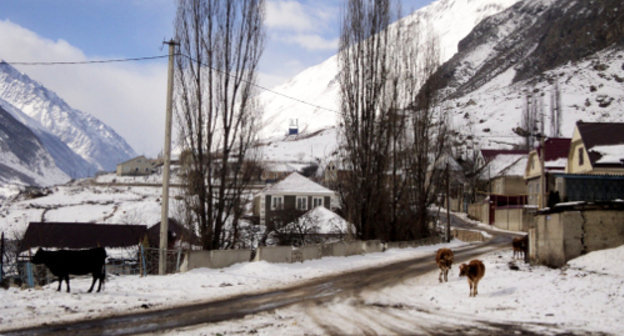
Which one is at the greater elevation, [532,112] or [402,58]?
[532,112]

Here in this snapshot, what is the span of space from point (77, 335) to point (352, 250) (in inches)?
793

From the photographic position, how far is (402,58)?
38.5 metres

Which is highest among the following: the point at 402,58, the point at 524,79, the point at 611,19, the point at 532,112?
the point at 611,19

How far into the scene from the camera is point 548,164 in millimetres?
57469

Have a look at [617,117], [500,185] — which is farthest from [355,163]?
[617,117]

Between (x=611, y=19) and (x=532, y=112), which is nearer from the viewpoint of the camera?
(x=532, y=112)

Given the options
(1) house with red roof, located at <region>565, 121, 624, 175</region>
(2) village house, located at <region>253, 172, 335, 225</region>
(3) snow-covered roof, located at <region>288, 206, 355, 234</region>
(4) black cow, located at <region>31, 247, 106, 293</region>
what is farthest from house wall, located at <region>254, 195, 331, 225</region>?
(4) black cow, located at <region>31, 247, 106, 293</region>

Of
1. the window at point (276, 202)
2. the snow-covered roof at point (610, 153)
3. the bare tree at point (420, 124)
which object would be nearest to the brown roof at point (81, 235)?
the window at point (276, 202)

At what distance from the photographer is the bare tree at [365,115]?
32.4 metres

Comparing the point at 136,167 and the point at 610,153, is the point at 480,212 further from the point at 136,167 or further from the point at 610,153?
the point at 136,167

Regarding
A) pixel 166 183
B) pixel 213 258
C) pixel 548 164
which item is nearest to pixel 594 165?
pixel 548 164

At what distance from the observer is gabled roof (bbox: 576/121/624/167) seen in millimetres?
43812

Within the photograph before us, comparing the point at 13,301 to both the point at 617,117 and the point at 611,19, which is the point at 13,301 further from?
the point at 611,19

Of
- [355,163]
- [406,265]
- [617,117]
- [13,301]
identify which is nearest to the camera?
[13,301]
